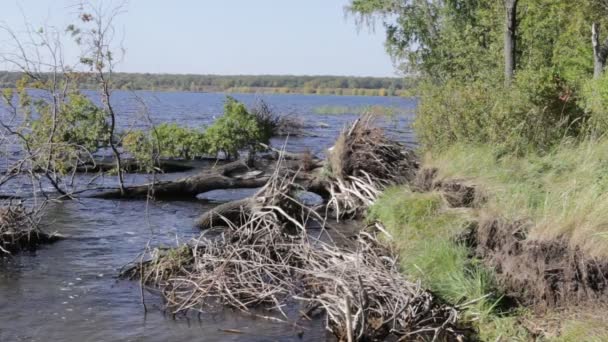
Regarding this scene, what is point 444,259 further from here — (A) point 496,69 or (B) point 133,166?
(B) point 133,166

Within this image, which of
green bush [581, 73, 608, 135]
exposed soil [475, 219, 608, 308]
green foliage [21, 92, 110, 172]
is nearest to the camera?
exposed soil [475, 219, 608, 308]

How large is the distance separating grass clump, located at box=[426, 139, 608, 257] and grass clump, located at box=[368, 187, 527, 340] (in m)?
0.73

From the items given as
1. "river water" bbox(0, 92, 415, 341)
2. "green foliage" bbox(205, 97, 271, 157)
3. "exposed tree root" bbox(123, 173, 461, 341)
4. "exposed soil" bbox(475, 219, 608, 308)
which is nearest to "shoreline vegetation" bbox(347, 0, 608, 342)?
"exposed soil" bbox(475, 219, 608, 308)

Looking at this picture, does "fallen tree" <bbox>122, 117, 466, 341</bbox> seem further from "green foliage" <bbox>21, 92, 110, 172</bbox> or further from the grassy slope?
"green foliage" <bbox>21, 92, 110, 172</bbox>

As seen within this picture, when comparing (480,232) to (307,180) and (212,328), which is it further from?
(307,180)

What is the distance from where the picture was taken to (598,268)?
7566mm

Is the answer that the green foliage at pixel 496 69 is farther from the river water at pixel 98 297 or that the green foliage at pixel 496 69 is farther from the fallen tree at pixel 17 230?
the fallen tree at pixel 17 230

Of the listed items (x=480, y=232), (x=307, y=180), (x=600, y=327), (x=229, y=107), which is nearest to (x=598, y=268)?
(x=600, y=327)

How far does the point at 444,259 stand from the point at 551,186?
5.85ft

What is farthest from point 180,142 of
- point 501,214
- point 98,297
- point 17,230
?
point 501,214

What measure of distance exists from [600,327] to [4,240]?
9623mm

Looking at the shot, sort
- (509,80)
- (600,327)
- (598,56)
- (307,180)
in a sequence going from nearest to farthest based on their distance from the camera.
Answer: (600,327) < (509,80) < (307,180) < (598,56)

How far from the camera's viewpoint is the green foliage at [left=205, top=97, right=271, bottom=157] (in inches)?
1006

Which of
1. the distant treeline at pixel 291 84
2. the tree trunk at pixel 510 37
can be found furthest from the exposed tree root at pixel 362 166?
the distant treeline at pixel 291 84
